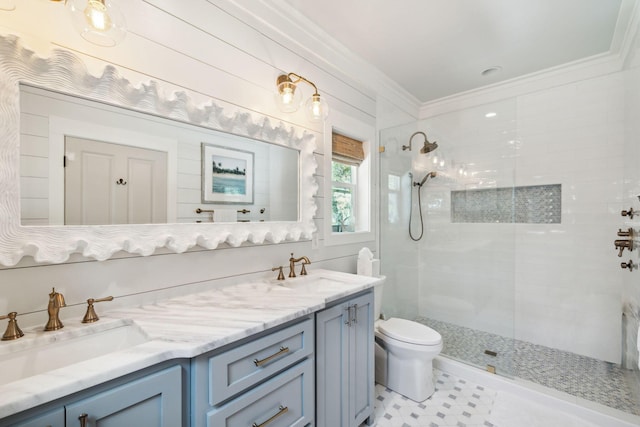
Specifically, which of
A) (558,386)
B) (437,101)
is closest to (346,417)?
(558,386)

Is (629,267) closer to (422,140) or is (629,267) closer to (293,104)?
(422,140)

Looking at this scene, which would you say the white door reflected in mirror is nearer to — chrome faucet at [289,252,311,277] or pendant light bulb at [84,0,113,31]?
pendant light bulb at [84,0,113,31]

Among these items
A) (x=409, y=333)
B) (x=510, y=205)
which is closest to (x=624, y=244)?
(x=510, y=205)

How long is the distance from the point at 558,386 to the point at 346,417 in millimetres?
1639

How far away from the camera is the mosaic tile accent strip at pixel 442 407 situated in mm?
1748

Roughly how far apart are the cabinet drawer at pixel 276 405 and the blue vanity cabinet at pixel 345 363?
97 millimetres

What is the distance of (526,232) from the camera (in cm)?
269

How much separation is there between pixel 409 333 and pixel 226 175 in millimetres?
1626

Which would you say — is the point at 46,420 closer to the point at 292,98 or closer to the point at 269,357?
the point at 269,357

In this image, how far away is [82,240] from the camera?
104 centimetres

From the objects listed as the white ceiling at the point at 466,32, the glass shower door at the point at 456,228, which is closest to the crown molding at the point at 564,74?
the white ceiling at the point at 466,32

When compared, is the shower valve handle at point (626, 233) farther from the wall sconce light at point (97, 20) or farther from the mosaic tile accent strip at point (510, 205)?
the wall sconce light at point (97, 20)

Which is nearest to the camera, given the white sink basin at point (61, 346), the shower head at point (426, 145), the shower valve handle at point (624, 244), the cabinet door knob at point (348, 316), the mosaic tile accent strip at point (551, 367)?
the white sink basin at point (61, 346)

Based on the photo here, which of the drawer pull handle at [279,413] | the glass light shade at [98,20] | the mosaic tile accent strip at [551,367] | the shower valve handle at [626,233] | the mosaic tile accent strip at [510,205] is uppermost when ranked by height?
the glass light shade at [98,20]
